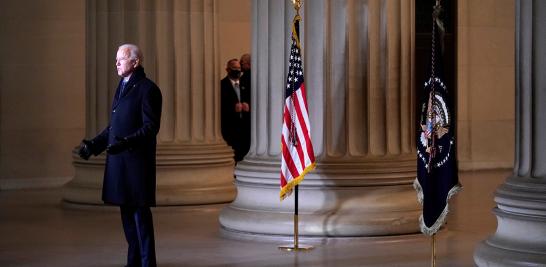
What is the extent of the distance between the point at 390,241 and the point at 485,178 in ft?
29.6

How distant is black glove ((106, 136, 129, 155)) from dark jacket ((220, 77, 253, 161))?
8.30 meters

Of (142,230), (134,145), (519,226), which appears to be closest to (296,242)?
(142,230)

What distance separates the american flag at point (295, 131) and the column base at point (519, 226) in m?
3.12

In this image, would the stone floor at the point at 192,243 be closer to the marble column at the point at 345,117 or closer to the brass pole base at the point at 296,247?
the brass pole base at the point at 296,247

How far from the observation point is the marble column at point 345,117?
41.4ft

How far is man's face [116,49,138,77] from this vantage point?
1011cm

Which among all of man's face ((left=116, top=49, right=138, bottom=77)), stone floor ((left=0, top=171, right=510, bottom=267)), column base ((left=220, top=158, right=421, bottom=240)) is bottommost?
stone floor ((left=0, top=171, right=510, bottom=267))

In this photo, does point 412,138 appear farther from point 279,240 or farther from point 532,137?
point 532,137

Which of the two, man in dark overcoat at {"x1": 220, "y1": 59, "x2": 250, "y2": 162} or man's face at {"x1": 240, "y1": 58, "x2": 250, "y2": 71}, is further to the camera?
man's face at {"x1": 240, "y1": 58, "x2": 250, "y2": 71}

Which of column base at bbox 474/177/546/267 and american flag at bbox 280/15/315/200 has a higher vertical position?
american flag at bbox 280/15/315/200

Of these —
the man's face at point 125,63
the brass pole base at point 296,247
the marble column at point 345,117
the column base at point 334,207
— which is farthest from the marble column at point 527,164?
the marble column at point 345,117

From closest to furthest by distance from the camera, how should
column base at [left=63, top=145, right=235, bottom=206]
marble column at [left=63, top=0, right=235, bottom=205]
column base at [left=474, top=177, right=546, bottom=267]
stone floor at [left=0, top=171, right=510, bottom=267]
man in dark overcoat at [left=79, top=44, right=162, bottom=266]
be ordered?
column base at [left=474, top=177, right=546, bottom=267]
man in dark overcoat at [left=79, top=44, right=162, bottom=266]
stone floor at [left=0, top=171, right=510, bottom=267]
column base at [left=63, top=145, right=235, bottom=206]
marble column at [left=63, top=0, right=235, bottom=205]

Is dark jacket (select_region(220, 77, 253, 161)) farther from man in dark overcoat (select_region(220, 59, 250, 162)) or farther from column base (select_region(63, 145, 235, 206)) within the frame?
column base (select_region(63, 145, 235, 206))

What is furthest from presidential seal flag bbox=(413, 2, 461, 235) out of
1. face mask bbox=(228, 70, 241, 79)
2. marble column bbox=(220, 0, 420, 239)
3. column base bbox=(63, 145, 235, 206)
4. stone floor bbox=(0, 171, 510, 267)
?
face mask bbox=(228, 70, 241, 79)
